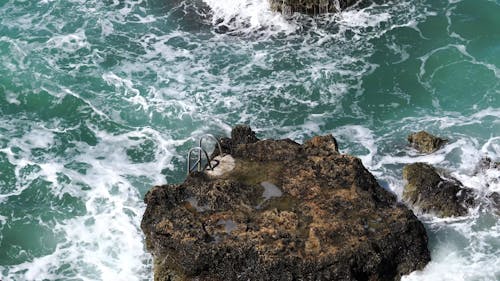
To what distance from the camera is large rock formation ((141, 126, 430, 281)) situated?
16.5 metres

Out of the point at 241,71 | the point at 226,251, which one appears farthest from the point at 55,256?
the point at 241,71

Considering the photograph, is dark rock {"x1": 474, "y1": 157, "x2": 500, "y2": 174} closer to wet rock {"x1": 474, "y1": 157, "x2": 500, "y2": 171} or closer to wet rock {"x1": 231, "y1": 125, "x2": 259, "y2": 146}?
wet rock {"x1": 474, "y1": 157, "x2": 500, "y2": 171}

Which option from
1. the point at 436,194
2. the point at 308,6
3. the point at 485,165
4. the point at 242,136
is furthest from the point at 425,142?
the point at 308,6

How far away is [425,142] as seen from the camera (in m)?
22.6

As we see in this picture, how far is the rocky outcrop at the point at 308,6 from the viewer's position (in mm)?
30016

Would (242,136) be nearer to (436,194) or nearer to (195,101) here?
(195,101)

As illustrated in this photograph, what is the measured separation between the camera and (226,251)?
16625 millimetres

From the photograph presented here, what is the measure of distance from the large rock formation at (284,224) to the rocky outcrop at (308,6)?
12.4 metres

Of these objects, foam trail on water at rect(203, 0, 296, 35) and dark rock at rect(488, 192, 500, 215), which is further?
foam trail on water at rect(203, 0, 296, 35)

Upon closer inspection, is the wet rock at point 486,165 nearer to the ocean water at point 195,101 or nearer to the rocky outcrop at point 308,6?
the ocean water at point 195,101

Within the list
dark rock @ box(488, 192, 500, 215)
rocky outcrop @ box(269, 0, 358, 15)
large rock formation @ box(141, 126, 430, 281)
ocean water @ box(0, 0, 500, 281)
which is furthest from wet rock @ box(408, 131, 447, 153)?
rocky outcrop @ box(269, 0, 358, 15)

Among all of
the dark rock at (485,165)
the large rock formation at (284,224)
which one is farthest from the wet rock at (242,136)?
the dark rock at (485,165)

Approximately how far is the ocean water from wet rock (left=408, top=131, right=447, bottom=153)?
355 mm

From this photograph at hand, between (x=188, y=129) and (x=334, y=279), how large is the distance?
33.8ft
